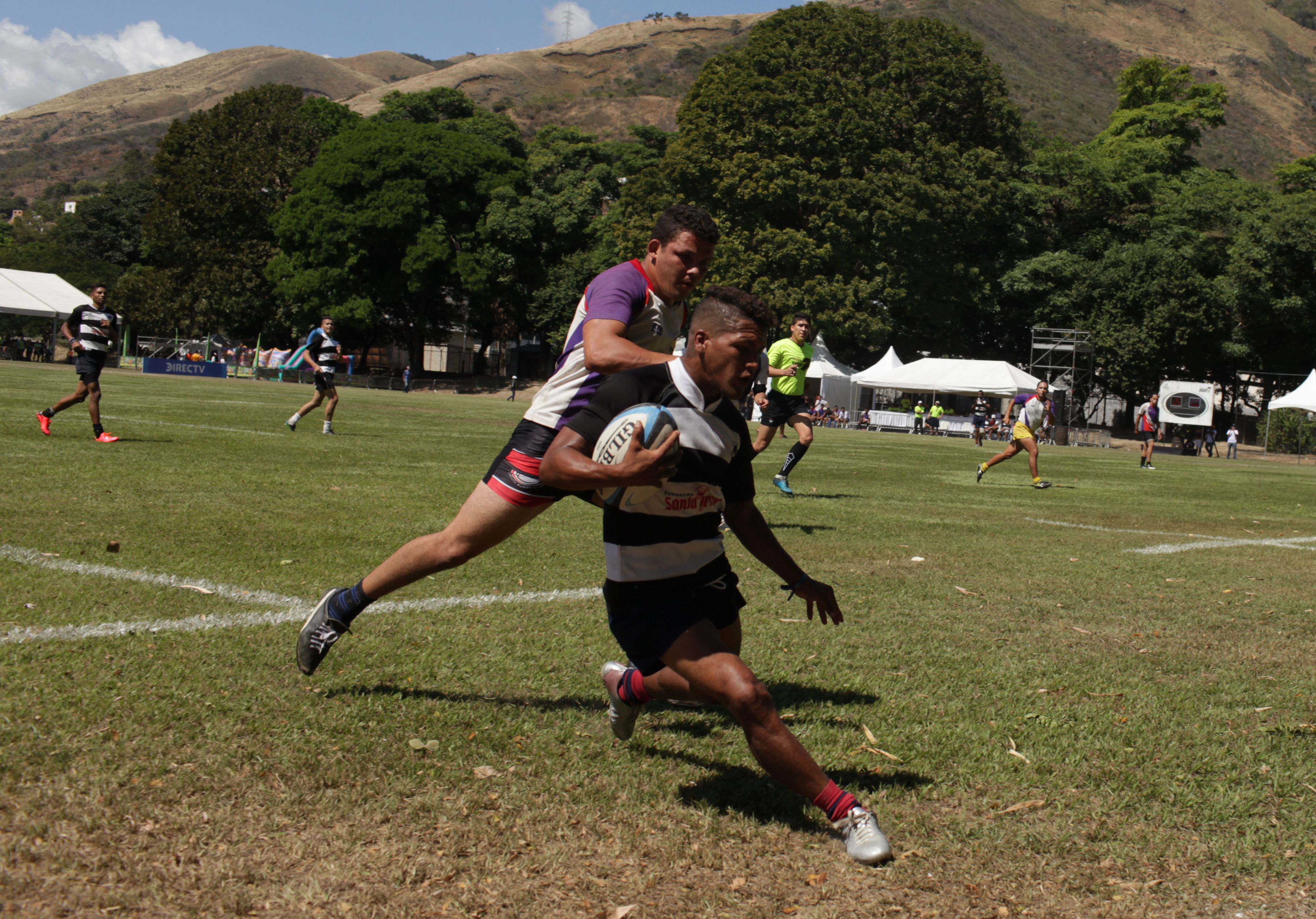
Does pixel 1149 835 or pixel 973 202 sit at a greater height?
pixel 973 202

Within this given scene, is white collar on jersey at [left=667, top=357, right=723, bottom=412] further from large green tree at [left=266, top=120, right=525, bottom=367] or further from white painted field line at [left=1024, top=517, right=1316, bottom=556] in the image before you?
large green tree at [left=266, top=120, right=525, bottom=367]

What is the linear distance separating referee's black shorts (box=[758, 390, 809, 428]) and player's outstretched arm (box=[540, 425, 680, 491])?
8.62 m

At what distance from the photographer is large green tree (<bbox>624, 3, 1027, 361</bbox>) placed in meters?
44.8

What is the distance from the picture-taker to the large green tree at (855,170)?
147 feet

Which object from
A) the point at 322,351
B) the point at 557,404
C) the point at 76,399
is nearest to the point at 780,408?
the point at 557,404

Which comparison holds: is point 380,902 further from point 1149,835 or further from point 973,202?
point 973,202

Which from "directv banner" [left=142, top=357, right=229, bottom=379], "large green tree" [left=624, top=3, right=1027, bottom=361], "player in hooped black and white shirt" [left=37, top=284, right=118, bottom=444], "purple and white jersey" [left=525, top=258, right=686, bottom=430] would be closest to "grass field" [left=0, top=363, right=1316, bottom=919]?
"purple and white jersey" [left=525, top=258, right=686, bottom=430]

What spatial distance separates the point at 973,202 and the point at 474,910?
4726 centimetres

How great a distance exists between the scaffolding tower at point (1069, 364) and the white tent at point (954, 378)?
9.92ft

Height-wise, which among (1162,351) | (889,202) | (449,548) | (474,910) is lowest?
(474,910)

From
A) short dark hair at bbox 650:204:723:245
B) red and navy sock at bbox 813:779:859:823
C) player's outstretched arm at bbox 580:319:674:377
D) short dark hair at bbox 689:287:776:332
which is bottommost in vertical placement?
red and navy sock at bbox 813:779:859:823

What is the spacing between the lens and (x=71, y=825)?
262 centimetres

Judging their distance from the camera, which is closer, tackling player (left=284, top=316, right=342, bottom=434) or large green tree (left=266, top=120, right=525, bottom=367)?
tackling player (left=284, top=316, right=342, bottom=434)

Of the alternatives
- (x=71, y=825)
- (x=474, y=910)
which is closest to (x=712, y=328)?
(x=474, y=910)
